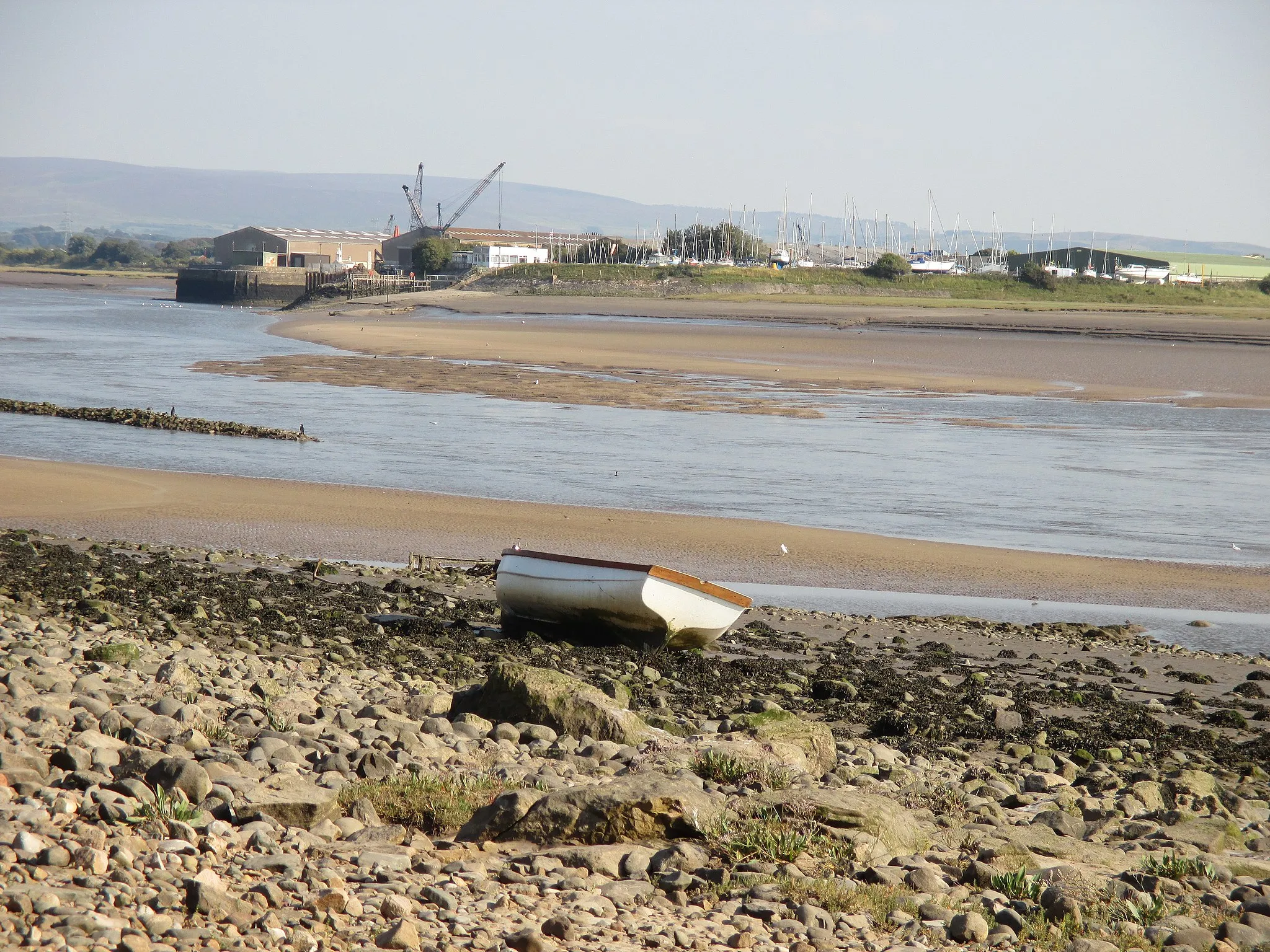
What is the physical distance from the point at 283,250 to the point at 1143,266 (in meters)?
92.3

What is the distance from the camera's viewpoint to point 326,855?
5.67m

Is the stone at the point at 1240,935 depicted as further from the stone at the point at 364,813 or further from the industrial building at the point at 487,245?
the industrial building at the point at 487,245

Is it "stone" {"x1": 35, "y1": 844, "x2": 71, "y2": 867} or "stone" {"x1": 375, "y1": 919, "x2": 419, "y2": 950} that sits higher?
"stone" {"x1": 35, "y1": 844, "x2": 71, "y2": 867}

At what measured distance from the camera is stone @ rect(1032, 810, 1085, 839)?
274 inches

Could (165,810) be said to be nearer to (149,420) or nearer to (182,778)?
(182,778)

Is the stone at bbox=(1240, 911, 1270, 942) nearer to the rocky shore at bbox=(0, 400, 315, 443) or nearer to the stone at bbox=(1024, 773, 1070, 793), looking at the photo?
the stone at bbox=(1024, 773, 1070, 793)

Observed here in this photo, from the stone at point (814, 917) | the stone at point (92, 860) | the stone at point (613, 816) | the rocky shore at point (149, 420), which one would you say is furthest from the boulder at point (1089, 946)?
the rocky shore at point (149, 420)

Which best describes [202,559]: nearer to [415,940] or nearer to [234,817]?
[234,817]

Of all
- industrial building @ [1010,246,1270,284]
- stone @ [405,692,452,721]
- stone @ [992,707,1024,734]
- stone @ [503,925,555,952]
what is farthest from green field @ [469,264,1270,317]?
stone @ [503,925,555,952]

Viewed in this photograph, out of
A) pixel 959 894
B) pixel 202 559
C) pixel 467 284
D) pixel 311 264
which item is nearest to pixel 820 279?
pixel 467 284

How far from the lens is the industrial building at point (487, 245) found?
124312mm

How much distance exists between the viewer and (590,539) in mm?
16344

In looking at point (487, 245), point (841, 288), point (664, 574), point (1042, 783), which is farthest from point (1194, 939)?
point (487, 245)

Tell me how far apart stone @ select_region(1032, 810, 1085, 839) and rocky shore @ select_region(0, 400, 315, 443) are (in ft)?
66.7
